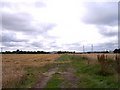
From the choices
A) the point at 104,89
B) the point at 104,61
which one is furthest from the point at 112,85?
the point at 104,61

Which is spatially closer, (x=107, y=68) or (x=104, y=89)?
(x=104, y=89)

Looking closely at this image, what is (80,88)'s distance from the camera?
14484 mm

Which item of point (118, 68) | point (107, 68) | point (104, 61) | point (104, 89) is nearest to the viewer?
point (104, 89)

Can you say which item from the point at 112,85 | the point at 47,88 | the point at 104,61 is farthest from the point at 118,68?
the point at 47,88

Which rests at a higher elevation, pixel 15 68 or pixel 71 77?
pixel 15 68

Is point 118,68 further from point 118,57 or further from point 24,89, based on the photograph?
point 24,89

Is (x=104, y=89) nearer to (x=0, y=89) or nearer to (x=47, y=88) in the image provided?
(x=47, y=88)

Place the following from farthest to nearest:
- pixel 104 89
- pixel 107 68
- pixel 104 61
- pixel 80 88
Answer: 1. pixel 104 61
2. pixel 107 68
3. pixel 80 88
4. pixel 104 89

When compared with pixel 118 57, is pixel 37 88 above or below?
below

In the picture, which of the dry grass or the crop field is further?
the dry grass

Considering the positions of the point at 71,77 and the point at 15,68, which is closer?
the point at 71,77

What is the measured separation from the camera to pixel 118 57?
20.4 m

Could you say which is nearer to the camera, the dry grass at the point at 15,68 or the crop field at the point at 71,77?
the crop field at the point at 71,77

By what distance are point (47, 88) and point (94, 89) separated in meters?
2.44
